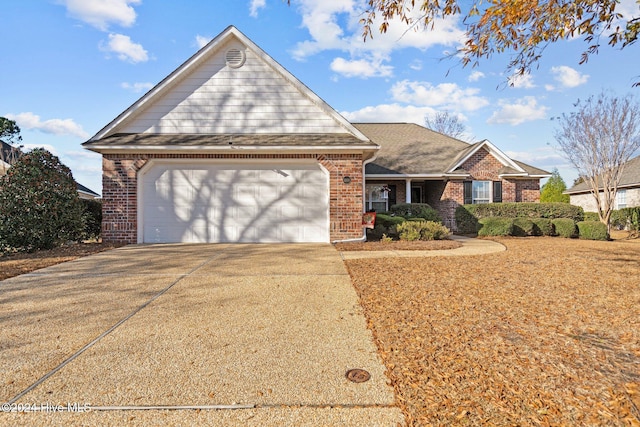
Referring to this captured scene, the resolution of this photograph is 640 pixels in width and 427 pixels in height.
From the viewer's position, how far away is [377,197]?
1677cm

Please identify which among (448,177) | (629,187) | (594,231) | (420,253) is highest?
(448,177)

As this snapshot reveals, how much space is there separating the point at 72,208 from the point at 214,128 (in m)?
4.55

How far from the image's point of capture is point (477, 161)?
17000 millimetres

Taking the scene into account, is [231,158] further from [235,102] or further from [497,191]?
[497,191]

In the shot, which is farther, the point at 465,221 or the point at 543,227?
the point at 465,221

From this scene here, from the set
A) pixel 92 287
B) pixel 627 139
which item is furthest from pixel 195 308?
pixel 627 139

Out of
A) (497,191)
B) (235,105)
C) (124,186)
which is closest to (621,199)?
(497,191)

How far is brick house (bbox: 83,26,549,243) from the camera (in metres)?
9.98

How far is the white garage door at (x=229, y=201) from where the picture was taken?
10.2 meters

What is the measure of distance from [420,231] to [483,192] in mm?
7967

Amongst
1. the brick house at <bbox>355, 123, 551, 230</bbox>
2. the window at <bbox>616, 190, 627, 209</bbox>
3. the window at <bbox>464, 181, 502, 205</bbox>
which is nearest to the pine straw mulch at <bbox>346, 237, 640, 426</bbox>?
the brick house at <bbox>355, 123, 551, 230</bbox>

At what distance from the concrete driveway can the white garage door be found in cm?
429

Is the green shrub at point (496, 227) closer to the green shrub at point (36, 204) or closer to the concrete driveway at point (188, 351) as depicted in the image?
the concrete driveway at point (188, 351)

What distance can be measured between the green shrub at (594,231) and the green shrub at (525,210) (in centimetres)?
253
